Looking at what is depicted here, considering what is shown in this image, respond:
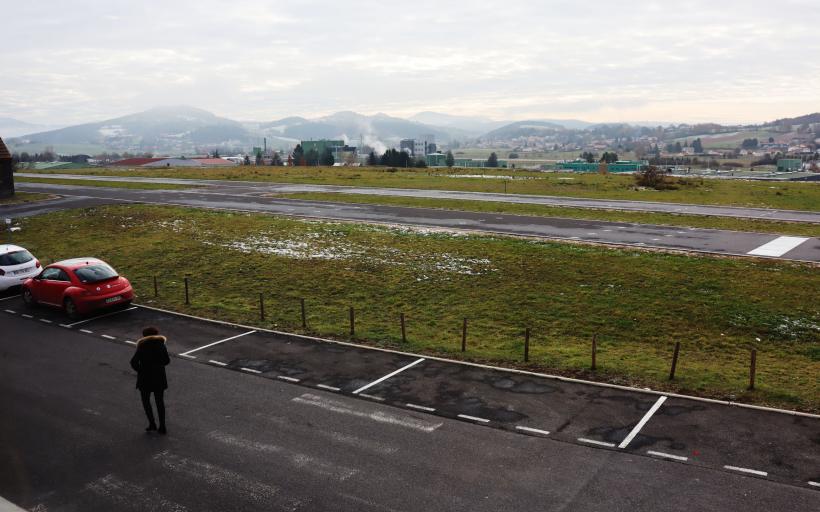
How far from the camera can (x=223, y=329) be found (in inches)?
737

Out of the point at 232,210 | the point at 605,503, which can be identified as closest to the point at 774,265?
the point at 605,503

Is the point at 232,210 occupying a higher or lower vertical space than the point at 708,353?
higher

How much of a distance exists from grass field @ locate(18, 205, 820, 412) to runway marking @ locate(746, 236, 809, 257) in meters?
2.27

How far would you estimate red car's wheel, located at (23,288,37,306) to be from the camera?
21547 mm

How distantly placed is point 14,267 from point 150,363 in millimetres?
16371

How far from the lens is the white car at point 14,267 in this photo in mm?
23156

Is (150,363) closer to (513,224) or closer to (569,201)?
(513,224)

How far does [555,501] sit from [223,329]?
507 inches

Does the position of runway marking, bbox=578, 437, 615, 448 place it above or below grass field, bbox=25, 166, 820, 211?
below

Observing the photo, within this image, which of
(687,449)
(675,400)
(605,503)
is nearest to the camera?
(605,503)

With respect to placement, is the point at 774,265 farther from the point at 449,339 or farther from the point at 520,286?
the point at 449,339

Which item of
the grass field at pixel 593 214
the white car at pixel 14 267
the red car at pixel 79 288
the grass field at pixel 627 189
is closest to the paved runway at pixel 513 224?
the grass field at pixel 593 214

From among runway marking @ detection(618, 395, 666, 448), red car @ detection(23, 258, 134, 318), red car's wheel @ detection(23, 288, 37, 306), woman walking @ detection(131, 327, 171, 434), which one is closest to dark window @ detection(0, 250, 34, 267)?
red car's wheel @ detection(23, 288, 37, 306)

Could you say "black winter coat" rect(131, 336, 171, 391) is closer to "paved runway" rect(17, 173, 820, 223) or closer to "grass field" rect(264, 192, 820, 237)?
"grass field" rect(264, 192, 820, 237)
